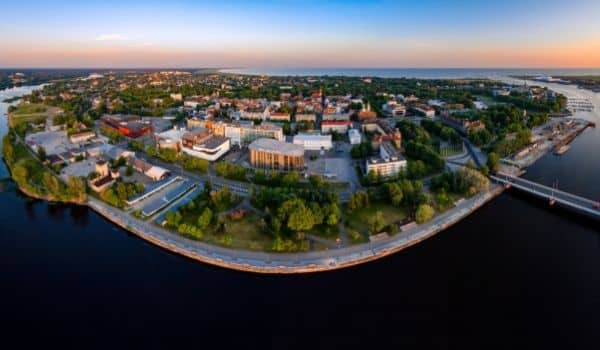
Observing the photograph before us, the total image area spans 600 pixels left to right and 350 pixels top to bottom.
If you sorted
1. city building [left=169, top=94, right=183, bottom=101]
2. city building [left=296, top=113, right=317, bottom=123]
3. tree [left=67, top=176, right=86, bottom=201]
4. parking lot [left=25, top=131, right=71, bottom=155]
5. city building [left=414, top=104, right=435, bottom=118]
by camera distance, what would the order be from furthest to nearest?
city building [left=169, top=94, right=183, bottom=101] < city building [left=414, top=104, right=435, bottom=118] < city building [left=296, top=113, right=317, bottom=123] < parking lot [left=25, top=131, right=71, bottom=155] < tree [left=67, top=176, right=86, bottom=201]

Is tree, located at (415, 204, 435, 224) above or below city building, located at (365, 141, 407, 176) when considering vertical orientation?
below

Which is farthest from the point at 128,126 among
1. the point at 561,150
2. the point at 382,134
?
the point at 561,150

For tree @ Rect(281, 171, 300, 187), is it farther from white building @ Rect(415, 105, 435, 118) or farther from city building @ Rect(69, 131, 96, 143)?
white building @ Rect(415, 105, 435, 118)

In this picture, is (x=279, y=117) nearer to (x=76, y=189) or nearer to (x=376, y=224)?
(x=76, y=189)

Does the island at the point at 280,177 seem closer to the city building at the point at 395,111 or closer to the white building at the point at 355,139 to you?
the white building at the point at 355,139

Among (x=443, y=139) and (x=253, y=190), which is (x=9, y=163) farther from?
(x=443, y=139)

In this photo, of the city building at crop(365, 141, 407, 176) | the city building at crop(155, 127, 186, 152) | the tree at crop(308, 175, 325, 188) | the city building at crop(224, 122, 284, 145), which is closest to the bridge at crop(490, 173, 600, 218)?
the city building at crop(365, 141, 407, 176)

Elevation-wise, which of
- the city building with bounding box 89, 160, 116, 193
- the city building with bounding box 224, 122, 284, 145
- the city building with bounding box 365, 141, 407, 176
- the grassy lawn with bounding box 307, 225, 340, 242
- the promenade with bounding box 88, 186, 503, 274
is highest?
the city building with bounding box 224, 122, 284, 145
